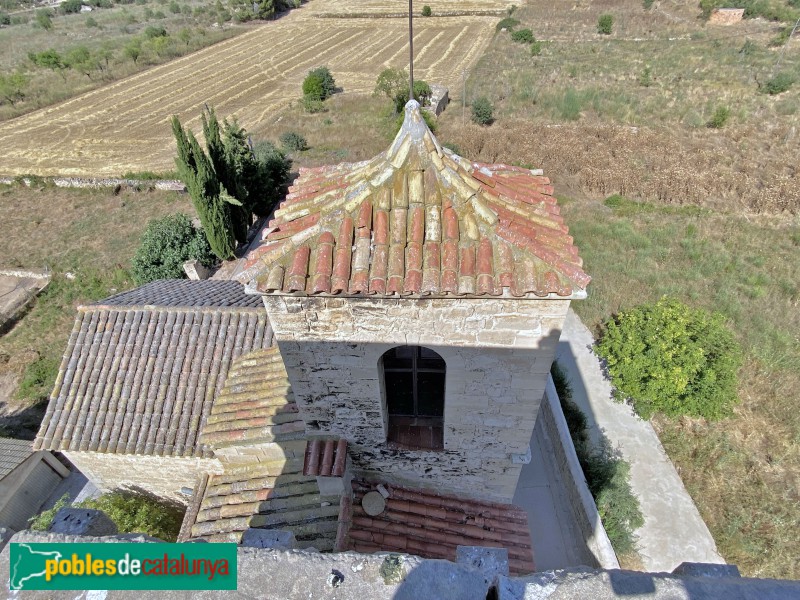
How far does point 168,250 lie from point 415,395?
14632 mm

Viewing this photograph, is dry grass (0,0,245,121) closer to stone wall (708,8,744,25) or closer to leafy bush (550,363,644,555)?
leafy bush (550,363,644,555)

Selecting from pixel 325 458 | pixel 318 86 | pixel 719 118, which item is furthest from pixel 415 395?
pixel 318 86

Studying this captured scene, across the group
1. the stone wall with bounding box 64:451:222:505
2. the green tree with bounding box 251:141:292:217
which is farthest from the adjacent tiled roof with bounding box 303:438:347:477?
the green tree with bounding box 251:141:292:217

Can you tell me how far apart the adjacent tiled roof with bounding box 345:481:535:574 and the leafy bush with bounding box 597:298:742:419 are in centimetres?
587

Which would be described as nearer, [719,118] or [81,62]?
[719,118]

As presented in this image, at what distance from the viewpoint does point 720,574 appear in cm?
280

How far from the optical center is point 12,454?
10.2 meters

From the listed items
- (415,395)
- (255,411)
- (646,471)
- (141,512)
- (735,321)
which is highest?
(415,395)

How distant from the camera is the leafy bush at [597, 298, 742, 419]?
10172 mm

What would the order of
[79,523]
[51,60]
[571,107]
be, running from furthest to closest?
[51,60] → [571,107] → [79,523]

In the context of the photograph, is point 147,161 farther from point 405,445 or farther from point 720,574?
point 720,574

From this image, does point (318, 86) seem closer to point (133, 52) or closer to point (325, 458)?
point (133, 52)

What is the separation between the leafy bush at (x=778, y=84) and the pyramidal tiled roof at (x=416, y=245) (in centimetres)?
3266

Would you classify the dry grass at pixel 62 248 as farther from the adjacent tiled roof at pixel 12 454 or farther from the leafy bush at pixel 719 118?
the leafy bush at pixel 719 118
